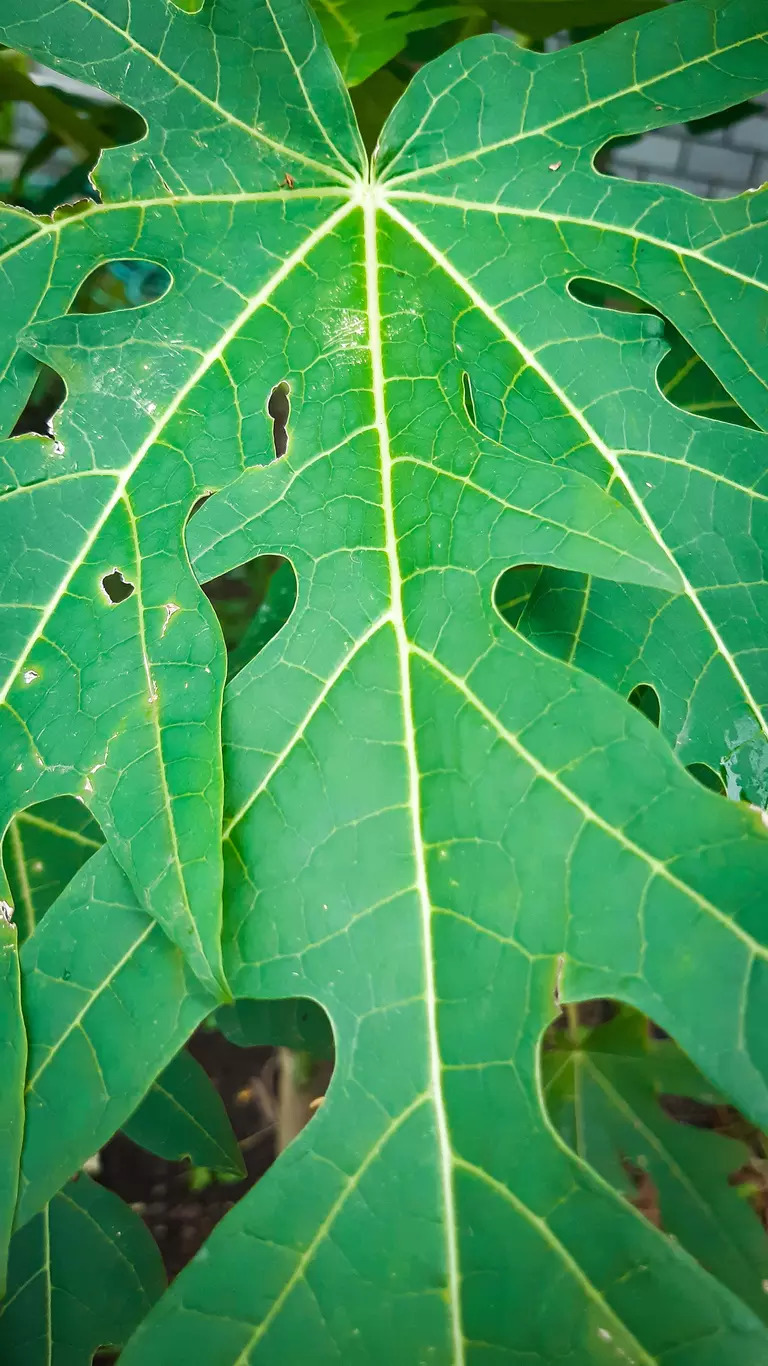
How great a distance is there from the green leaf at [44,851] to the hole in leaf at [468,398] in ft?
1.67

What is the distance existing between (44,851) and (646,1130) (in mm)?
767

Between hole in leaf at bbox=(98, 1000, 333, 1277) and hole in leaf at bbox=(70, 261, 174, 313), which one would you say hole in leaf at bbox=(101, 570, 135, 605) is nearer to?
hole in leaf at bbox=(70, 261, 174, 313)

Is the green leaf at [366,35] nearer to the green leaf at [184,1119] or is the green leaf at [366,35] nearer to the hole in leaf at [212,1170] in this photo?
the green leaf at [184,1119]

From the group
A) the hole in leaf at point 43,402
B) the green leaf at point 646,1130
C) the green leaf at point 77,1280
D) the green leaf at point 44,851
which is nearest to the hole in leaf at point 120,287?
the hole in leaf at point 43,402

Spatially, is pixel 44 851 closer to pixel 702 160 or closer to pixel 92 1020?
pixel 92 1020

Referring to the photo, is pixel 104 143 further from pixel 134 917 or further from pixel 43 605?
pixel 134 917

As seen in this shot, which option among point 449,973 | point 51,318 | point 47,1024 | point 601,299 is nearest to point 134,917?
point 47,1024

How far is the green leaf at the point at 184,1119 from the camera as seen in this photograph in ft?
2.73

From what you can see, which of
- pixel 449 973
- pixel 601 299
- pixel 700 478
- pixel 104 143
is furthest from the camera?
pixel 104 143

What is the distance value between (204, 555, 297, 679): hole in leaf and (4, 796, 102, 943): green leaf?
209 millimetres

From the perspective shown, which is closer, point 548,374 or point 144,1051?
point 144,1051

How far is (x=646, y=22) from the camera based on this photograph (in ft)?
2.06

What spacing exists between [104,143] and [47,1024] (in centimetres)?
107

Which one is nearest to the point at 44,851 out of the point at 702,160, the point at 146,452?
the point at 146,452
